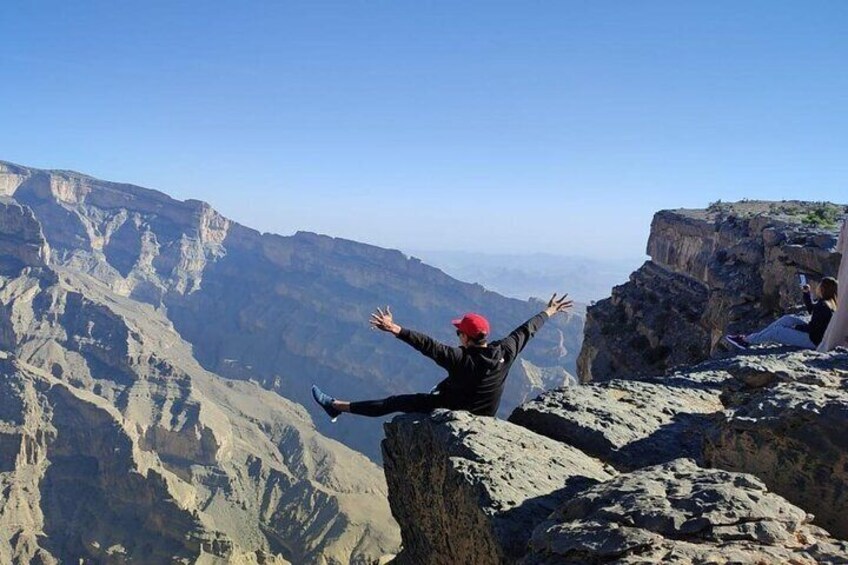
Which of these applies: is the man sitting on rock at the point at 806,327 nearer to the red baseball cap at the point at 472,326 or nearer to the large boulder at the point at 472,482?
the large boulder at the point at 472,482

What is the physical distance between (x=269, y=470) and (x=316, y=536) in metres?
18.6

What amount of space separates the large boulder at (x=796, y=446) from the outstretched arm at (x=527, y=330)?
2.28m

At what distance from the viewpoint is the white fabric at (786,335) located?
1189 centimetres

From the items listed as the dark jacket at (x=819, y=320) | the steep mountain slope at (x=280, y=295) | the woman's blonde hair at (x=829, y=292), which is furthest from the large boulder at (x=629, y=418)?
the steep mountain slope at (x=280, y=295)

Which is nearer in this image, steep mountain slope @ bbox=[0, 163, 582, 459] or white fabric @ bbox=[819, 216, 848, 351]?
white fabric @ bbox=[819, 216, 848, 351]

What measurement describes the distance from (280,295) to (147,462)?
106 meters

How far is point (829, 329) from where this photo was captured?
35.0ft

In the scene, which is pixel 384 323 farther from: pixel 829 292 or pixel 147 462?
pixel 147 462

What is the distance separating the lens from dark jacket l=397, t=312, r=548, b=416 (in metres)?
6.86

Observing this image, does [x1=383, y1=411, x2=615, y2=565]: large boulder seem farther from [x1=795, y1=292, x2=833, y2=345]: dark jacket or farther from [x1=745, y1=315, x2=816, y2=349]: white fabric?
[x1=745, y1=315, x2=816, y2=349]: white fabric

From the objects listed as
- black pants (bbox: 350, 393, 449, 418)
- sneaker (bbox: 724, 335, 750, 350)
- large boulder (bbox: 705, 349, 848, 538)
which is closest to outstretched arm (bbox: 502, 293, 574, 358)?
black pants (bbox: 350, 393, 449, 418)

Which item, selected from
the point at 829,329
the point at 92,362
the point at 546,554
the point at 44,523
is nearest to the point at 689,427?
the point at 546,554

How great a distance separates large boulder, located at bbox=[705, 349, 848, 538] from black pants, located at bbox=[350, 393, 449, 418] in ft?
10.2

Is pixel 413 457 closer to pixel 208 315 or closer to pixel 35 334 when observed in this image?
pixel 35 334
